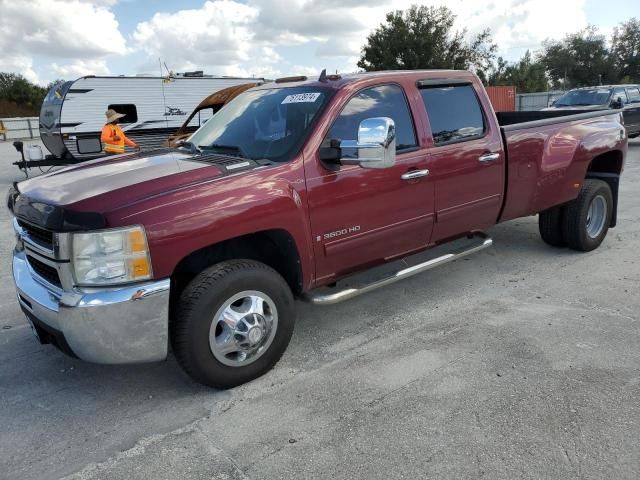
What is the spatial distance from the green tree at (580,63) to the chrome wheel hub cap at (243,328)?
201ft

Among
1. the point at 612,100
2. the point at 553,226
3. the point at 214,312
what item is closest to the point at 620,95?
the point at 612,100

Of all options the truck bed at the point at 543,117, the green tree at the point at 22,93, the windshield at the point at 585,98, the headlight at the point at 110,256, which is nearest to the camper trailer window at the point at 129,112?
the truck bed at the point at 543,117

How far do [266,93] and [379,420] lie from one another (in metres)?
2.60

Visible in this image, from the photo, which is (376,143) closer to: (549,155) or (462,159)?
(462,159)

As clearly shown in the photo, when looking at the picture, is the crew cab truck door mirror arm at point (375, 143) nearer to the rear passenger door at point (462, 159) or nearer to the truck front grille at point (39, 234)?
the rear passenger door at point (462, 159)

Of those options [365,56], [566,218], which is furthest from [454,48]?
[566,218]

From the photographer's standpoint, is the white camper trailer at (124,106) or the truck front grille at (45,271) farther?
the white camper trailer at (124,106)

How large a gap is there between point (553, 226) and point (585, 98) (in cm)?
1186

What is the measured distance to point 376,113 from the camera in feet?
12.8

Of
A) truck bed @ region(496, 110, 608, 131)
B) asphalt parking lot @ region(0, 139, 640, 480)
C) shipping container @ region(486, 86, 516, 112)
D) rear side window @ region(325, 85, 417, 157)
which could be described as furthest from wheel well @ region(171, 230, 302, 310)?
shipping container @ region(486, 86, 516, 112)

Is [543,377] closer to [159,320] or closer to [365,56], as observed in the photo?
[159,320]

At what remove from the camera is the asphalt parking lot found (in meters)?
2.61

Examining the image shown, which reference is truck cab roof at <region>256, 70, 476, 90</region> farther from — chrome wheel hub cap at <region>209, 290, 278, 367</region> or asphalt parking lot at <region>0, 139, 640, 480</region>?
asphalt parking lot at <region>0, 139, 640, 480</region>

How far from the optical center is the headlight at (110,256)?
2.74 metres
